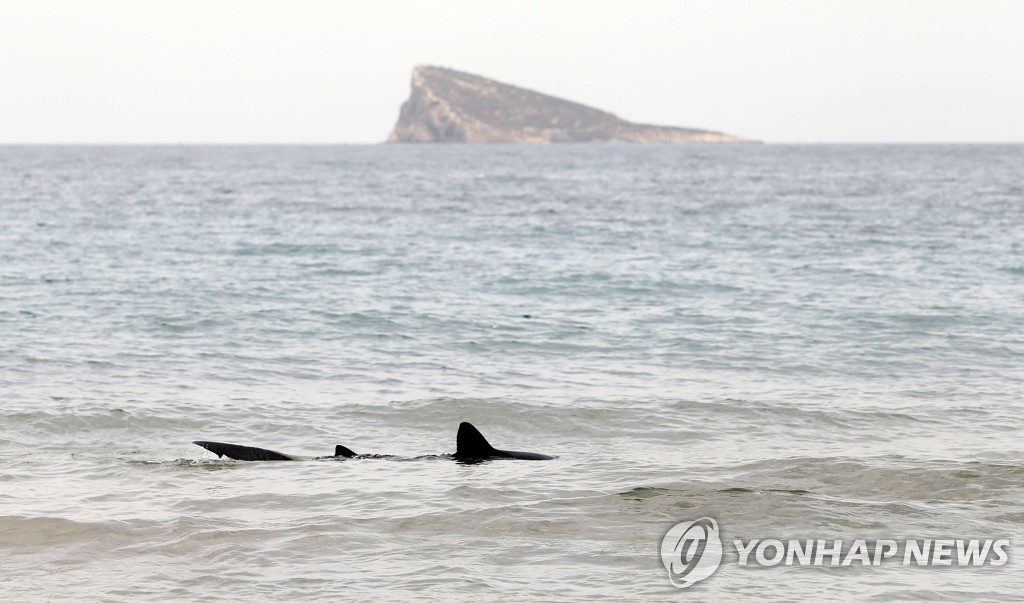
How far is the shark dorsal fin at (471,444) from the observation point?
10664mm

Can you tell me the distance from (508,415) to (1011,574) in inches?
273

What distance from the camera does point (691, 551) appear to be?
8180mm

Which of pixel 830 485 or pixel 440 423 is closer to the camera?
pixel 830 485

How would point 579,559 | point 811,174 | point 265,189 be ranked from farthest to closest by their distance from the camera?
point 811,174 < point 265,189 < point 579,559

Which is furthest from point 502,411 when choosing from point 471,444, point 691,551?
point 691,551

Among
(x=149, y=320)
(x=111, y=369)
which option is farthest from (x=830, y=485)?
(x=149, y=320)

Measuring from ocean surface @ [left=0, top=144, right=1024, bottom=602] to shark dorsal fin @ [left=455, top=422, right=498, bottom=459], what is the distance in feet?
0.68

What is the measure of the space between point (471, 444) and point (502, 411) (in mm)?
2905

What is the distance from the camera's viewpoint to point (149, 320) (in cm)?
A: 1969

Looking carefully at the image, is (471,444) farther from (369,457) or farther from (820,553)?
(820,553)

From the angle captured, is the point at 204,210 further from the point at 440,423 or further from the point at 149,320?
the point at 440,423

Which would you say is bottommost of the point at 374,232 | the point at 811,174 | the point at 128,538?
the point at 128,538

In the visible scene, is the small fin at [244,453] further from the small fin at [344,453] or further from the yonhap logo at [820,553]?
the yonhap logo at [820,553]

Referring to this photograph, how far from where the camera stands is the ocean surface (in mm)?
7945
